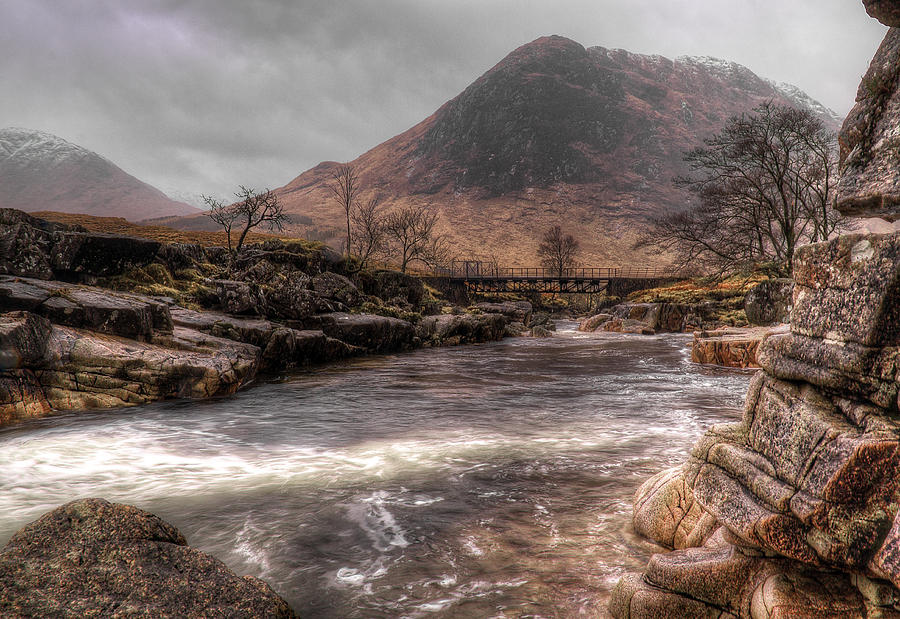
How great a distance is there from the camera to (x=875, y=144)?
3189 millimetres

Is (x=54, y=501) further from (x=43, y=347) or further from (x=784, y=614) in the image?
(x=784, y=614)

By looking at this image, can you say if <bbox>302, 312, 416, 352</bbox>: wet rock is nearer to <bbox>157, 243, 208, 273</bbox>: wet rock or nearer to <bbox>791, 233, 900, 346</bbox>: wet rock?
<bbox>157, 243, 208, 273</bbox>: wet rock

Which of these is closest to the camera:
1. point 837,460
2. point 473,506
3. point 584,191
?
point 837,460

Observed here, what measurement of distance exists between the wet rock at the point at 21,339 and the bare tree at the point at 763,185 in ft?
102

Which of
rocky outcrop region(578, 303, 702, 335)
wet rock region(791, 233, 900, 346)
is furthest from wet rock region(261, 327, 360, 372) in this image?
rocky outcrop region(578, 303, 702, 335)

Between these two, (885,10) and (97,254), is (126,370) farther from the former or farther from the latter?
(885,10)

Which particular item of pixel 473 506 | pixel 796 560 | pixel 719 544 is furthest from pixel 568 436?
pixel 796 560

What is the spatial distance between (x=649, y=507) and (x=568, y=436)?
4.03 m

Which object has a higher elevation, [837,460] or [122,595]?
[837,460]

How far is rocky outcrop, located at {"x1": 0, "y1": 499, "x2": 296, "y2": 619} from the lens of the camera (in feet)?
8.65

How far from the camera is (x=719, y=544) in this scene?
3.38 metres

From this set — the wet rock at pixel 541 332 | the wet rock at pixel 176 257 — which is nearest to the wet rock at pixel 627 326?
the wet rock at pixel 541 332

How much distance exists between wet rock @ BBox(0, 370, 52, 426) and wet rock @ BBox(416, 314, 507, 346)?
18.8 m

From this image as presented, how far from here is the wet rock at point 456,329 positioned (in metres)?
28.4
